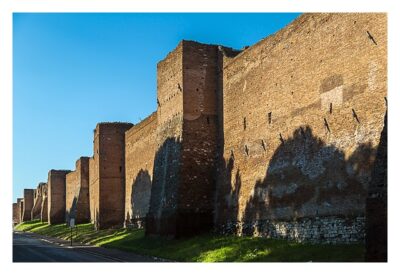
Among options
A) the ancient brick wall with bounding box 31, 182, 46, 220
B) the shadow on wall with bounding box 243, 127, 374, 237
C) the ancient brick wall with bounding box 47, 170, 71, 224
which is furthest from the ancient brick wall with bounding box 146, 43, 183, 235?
the ancient brick wall with bounding box 31, 182, 46, 220

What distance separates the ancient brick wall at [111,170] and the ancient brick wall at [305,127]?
1671 cm

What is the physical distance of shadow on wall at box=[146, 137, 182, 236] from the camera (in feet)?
74.8

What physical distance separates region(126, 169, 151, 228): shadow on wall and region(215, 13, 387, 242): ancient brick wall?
396 inches

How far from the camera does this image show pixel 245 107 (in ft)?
70.4

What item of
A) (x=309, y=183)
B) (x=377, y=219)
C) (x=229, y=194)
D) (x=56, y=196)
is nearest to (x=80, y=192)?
(x=56, y=196)

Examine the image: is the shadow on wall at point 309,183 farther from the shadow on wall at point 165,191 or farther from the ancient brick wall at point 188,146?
the shadow on wall at point 165,191

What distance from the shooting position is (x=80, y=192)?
48906mm

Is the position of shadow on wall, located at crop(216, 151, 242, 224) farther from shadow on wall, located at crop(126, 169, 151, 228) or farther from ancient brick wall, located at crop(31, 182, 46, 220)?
ancient brick wall, located at crop(31, 182, 46, 220)

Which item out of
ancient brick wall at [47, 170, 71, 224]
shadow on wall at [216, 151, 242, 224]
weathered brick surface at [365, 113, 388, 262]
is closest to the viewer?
weathered brick surface at [365, 113, 388, 262]

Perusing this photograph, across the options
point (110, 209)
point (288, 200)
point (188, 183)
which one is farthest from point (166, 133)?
point (110, 209)

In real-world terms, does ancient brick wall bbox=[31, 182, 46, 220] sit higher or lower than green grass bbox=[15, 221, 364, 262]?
lower

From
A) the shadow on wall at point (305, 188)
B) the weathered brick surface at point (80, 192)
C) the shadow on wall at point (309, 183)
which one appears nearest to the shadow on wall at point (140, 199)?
the shadow on wall at point (305, 188)

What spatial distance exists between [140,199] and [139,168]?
1957 mm

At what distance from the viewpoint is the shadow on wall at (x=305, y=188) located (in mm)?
14609
